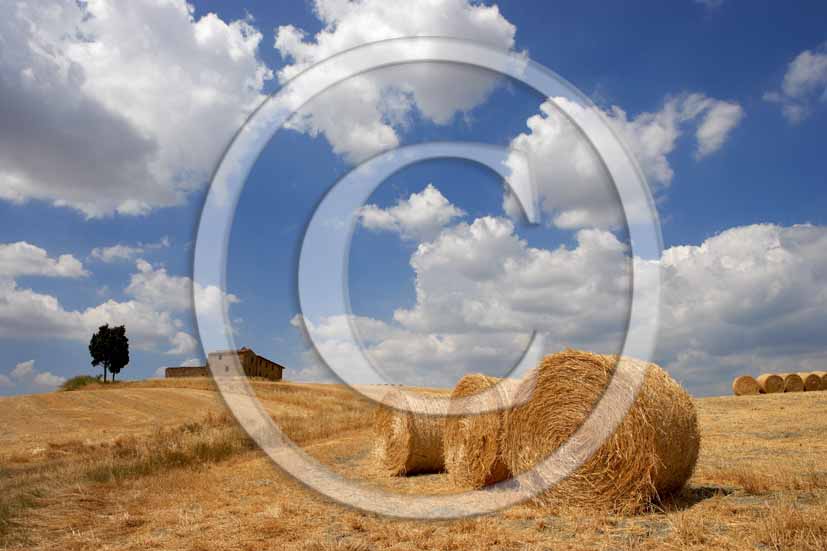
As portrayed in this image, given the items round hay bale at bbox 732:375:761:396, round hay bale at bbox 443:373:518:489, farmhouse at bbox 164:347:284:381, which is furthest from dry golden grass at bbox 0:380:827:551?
farmhouse at bbox 164:347:284:381

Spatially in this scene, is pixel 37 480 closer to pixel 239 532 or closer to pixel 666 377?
pixel 239 532

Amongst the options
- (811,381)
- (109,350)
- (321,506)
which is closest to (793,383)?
(811,381)

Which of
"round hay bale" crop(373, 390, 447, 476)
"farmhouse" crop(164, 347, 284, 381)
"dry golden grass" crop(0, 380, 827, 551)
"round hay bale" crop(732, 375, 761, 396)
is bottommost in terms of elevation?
"dry golden grass" crop(0, 380, 827, 551)

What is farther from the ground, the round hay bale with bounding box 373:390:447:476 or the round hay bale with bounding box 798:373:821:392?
the round hay bale with bounding box 798:373:821:392

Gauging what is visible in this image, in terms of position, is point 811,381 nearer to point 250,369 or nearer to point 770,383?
point 770,383

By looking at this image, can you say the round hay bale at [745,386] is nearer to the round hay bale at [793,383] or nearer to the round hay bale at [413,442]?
the round hay bale at [793,383]

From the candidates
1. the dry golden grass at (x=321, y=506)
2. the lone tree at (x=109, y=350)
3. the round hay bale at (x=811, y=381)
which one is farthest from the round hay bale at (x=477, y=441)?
the lone tree at (x=109, y=350)

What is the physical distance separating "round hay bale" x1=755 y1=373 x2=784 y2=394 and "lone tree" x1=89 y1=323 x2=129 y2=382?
73.2 m

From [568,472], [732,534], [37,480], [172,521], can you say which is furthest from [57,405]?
[732,534]

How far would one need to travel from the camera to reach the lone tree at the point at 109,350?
80.1 meters

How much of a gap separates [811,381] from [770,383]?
2.74 m

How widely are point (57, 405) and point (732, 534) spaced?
3468 cm

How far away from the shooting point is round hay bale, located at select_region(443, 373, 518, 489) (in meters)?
9.88

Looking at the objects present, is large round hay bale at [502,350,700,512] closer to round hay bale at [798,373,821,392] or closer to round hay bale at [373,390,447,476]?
round hay bale at [373,390,447,476]
